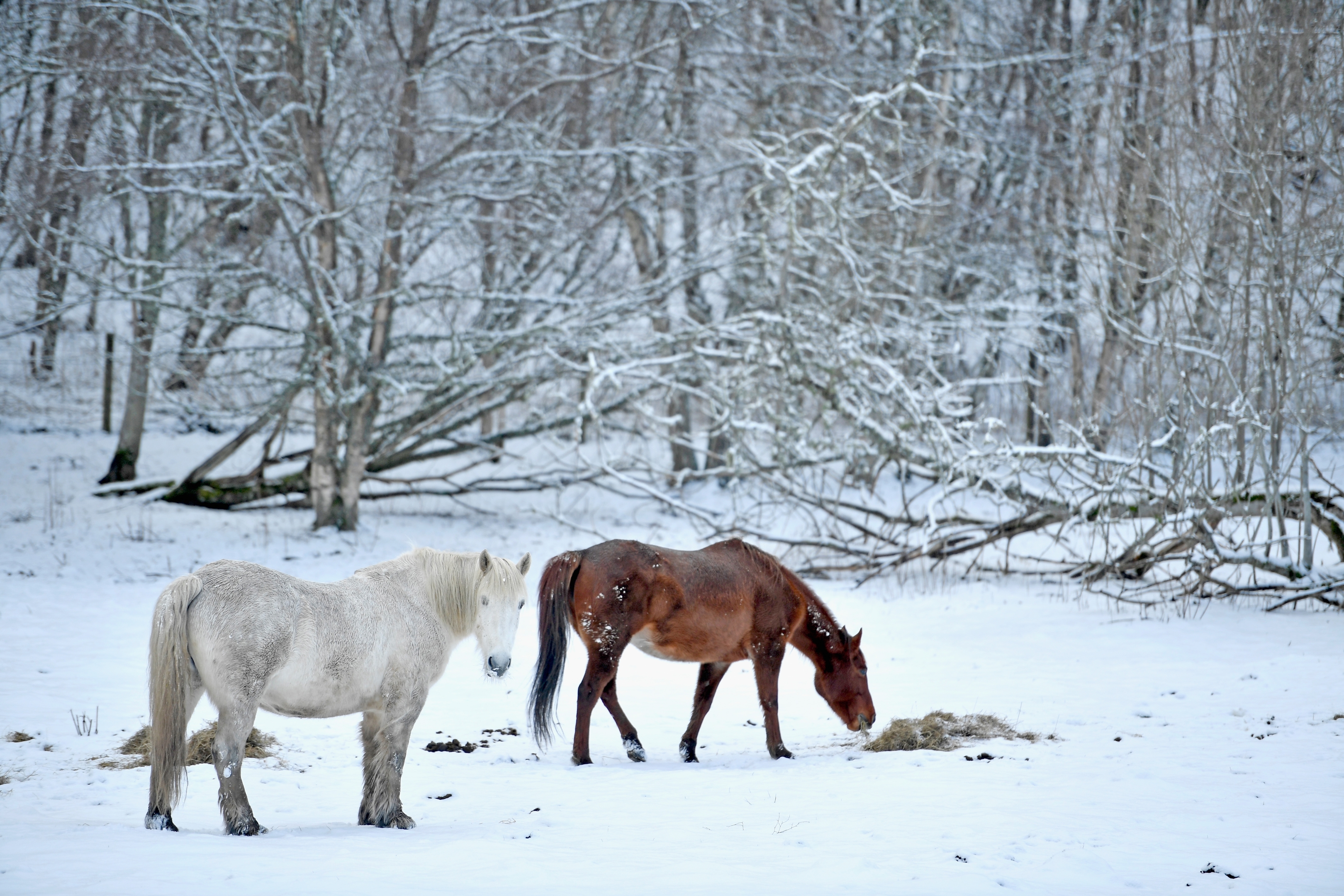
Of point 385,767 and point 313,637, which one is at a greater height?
point 313,637

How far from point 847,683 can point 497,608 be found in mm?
2413

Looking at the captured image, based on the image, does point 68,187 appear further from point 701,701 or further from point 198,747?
point 701,701

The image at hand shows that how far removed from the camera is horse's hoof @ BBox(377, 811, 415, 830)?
4078mm

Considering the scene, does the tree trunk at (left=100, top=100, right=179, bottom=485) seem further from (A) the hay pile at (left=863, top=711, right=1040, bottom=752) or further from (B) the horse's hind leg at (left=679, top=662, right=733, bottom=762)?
(A) the hay pile at (left=863, top=711, right=1040, bottom=752)

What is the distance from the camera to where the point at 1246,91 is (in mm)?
9047

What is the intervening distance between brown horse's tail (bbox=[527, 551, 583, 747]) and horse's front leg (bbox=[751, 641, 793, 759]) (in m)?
1.08

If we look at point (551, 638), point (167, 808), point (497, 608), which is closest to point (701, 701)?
point (551, 638)

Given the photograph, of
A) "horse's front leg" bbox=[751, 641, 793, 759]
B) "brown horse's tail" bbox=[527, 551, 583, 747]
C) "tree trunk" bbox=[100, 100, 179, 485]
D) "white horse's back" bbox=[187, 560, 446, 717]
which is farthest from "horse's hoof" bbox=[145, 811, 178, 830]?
"tree trunk" bbox=[100, 100, 179, 485]

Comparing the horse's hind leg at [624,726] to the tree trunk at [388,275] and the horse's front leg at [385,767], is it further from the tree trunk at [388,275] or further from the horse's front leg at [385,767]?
the tree trunk at [388,275]

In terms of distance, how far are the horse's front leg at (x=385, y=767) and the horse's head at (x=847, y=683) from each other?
256 cm

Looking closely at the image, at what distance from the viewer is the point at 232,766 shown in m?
3.78

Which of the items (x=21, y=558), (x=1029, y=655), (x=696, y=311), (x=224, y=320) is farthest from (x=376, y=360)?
(x=1029, y=655)

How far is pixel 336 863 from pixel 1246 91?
9.45 meters

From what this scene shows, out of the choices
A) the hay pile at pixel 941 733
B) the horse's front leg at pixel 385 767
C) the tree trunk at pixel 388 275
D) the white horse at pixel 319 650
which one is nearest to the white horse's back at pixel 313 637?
the white horse at pixel 319 650
